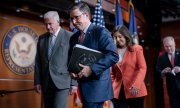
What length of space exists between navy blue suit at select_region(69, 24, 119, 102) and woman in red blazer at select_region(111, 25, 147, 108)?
2.98 ft

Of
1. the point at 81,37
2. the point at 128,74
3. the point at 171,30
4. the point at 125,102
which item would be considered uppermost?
the point at 171,30

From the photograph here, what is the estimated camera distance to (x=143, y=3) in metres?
8.59

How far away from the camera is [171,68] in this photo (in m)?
4.63

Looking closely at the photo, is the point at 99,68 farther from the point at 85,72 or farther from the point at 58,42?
the point at 58,42

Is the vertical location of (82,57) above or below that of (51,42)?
below

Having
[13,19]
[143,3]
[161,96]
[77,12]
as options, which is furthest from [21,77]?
→ [161,96]

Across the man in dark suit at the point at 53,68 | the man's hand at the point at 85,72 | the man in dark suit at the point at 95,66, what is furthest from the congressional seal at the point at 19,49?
the man's hand at the point at 85,72

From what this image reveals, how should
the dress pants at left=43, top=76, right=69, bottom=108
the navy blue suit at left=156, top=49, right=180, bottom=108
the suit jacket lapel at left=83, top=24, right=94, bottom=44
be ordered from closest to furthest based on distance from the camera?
1. the suit jacket lapel at left=83, top=24, right=94, bottom=44
2. the dress pants at left=43, top=76, right=69, bottom=108
3. the navy blue suit at left=156, top=49, right=180, bottom=108

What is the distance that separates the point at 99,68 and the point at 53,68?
1.07 meters

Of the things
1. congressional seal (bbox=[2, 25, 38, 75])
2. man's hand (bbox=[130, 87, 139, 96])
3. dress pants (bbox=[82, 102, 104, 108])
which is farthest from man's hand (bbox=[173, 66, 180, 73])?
dress pants (bbox=[82, 102, 104, 108])

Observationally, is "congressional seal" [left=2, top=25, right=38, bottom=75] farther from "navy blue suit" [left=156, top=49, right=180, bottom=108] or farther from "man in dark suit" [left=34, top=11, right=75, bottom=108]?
"navy blue suit" [left=156, top=49, right=180, bottom=108]

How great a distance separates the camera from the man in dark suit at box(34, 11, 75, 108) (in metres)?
3.12

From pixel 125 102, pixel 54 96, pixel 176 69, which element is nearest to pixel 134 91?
pixel 125 102

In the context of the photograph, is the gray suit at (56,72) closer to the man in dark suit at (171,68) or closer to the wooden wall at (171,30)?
the man in dark suit at (171,68)
